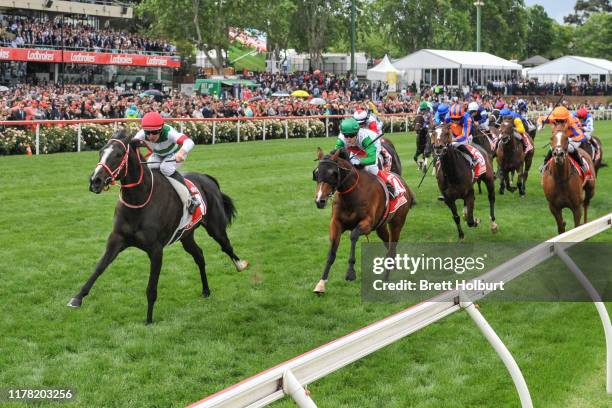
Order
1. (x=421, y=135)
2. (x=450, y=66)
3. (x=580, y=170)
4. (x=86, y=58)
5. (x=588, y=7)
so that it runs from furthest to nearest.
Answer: (x=588, y=7)
(x=450, y=66)
(x=86, y=58)
(x=421, y=135)
(x=580, y=170)

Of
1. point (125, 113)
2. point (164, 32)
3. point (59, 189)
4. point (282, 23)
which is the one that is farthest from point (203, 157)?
point (282, 23)

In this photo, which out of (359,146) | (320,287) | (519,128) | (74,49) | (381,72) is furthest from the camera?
(381,72)

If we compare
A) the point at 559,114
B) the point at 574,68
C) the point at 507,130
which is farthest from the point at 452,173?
the point at 574,68

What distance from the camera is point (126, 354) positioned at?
6180mm

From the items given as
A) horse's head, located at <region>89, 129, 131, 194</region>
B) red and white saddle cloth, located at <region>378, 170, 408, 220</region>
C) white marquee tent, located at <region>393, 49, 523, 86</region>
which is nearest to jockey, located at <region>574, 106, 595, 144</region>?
red and white saddle cloth, located at <region>378, 170, 408, 220</region>

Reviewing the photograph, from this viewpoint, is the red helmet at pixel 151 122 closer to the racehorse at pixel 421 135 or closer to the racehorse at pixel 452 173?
the racehorse at pixel 452 173

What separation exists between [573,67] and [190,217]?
58342mm

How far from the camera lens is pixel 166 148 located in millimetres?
7781

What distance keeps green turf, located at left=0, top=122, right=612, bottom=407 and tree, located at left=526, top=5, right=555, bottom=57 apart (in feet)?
322

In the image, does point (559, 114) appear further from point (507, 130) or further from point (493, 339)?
point (493, 339)

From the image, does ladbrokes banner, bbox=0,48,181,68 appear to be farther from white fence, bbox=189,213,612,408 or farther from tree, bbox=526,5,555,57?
tree, bbox=526,5,555,57

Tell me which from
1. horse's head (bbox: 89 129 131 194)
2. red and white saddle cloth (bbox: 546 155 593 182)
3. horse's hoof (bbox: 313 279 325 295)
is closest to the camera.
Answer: horse's head (bbox: 89 129 131 194)

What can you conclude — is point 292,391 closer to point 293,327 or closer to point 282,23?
point 293,327

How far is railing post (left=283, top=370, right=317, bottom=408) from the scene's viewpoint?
2.66 meters
